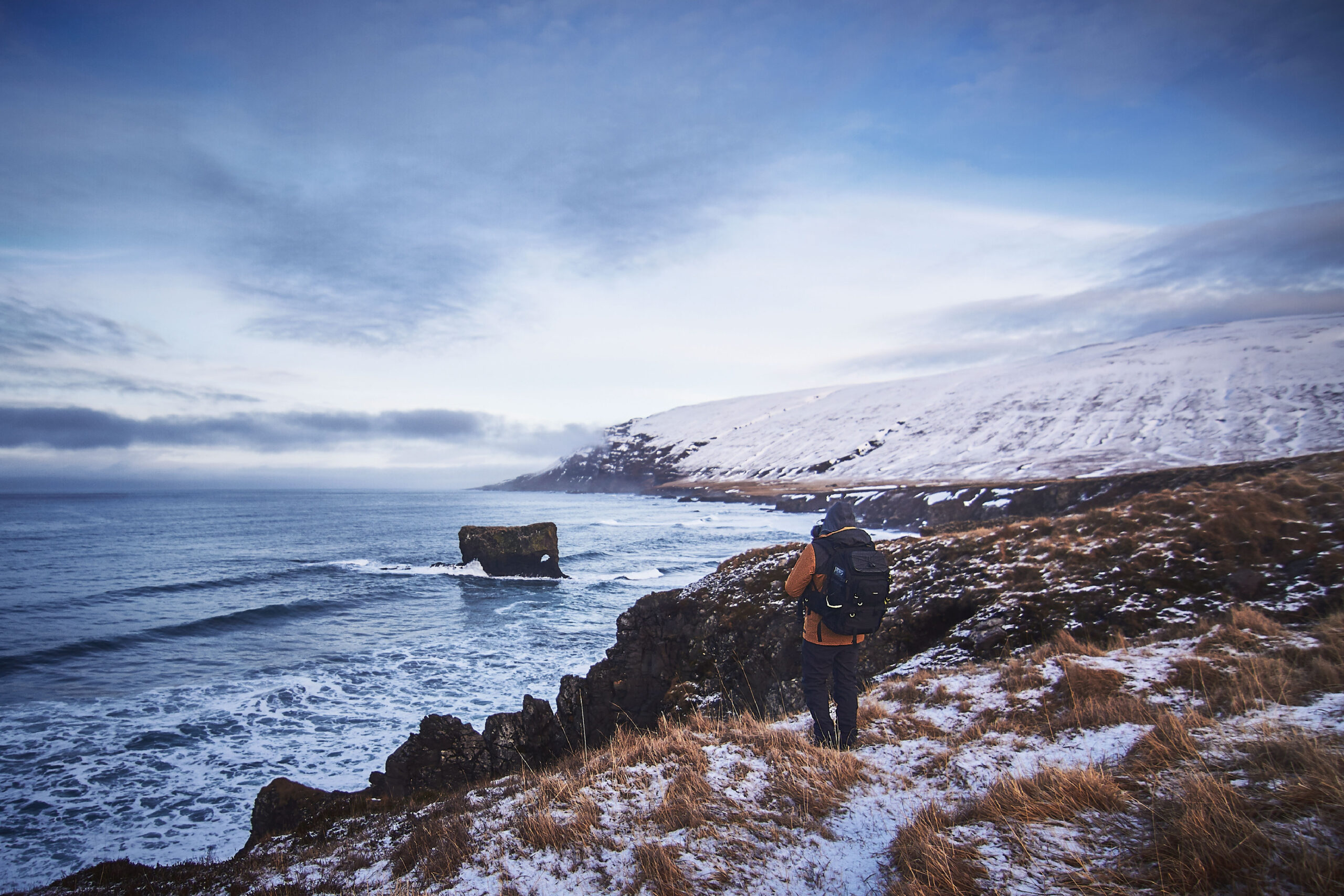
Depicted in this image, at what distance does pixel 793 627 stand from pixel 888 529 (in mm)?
31941

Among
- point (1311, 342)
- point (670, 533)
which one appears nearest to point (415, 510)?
point (670, 533)

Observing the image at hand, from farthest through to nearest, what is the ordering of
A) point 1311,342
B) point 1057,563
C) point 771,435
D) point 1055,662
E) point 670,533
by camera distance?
1. point 771,435
2. point 1311,342
3. point 670,533
4. point 1057,563
5. point 1055,662

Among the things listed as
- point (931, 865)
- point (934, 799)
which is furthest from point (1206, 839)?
point (934, 799)

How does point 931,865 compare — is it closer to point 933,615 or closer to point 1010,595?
point 933,615

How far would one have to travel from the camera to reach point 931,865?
343 cm

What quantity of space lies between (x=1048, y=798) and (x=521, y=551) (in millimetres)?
30242

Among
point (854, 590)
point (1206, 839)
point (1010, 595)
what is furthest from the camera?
point (1010, 595)

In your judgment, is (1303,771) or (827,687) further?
(827,687)

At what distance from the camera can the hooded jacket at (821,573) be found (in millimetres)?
5941

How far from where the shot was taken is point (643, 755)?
634 cm

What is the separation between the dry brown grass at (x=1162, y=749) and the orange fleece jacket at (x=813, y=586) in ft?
7.68

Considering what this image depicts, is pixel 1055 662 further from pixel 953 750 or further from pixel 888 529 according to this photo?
pixel 888 529


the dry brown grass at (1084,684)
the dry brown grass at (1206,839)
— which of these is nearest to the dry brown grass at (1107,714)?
the dry brown grass at (1084,684)

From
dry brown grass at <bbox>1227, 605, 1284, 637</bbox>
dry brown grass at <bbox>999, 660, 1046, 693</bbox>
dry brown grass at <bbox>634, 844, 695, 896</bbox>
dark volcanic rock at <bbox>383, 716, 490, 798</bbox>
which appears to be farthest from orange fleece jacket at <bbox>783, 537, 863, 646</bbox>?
dark volcanic rock at <bbox>383, 716, 490, 798</bbox>
